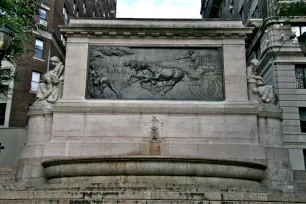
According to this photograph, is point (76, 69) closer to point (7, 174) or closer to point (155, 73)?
point (155, 73)

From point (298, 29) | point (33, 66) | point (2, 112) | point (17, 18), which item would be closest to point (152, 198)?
point (17, 18)

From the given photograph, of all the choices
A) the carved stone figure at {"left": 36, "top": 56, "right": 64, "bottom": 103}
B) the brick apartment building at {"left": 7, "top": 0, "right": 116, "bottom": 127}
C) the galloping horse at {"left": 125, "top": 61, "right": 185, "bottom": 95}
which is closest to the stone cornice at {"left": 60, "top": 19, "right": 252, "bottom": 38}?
the galloping horse at {"left": 125, "top": 61, "right": 185, "bottom": 95}

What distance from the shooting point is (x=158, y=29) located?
67.6 feet

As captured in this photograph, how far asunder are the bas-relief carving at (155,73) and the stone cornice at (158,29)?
77cm

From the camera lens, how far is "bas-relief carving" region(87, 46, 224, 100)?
20.0 meters

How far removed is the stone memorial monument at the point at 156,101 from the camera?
18688mm

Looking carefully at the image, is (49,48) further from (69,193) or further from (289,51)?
(69,193)

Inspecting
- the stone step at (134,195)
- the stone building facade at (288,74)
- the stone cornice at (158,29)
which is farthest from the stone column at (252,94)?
the stone building facade at (288,74)

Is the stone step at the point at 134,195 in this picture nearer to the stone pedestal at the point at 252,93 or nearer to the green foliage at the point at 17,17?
the stone pedestal at the point at 252,93

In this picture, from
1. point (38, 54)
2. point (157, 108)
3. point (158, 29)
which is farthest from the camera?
point (38, 54)

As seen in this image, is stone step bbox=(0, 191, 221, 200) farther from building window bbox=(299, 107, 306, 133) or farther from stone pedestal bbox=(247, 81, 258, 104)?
building window bbox=(299, 107, 306, 133)

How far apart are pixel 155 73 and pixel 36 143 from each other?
6704mm

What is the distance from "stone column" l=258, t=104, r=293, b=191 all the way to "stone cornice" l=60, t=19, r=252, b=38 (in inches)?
170

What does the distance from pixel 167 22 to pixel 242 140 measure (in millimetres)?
7112
